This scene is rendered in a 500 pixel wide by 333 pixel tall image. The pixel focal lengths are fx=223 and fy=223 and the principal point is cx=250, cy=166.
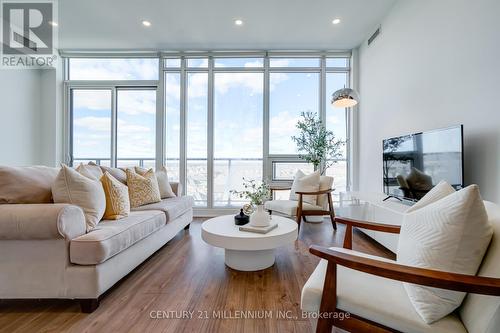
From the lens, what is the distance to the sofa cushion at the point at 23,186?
1.58 metres

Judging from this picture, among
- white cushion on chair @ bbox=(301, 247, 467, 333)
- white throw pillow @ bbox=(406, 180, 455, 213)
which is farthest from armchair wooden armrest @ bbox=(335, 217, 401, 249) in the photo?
white cushion on chair @ bbox=(301, 247, 467, 333)

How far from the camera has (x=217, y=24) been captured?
3.57 m

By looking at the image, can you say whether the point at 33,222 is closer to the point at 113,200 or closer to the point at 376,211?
the point at 113,200

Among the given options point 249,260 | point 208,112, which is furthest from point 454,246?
point 208,112

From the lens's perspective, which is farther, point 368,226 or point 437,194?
point 368,226

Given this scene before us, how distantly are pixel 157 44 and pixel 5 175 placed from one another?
3481mm

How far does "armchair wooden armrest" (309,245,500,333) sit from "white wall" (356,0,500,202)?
61.1 inches

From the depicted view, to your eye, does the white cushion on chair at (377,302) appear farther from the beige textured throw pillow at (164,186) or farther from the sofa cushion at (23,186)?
the beige textured throw pillow at (164,186)

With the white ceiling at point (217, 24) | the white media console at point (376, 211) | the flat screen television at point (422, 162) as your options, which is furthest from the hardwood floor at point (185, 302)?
the white ceiling at point (217, 24)

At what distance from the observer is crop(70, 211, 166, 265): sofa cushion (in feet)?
4.84

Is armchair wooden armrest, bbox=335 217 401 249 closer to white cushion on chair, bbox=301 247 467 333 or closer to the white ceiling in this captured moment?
white cushion on chair, bbox=301 247 467 333

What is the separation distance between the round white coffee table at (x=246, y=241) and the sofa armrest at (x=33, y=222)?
40.8 inches

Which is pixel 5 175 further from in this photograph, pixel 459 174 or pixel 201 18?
pixel 459 174

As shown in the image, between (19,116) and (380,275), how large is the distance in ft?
18.9
